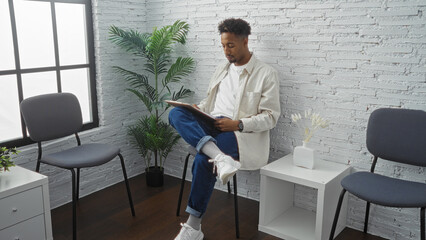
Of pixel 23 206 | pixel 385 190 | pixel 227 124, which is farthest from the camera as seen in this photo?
pixel 227 124

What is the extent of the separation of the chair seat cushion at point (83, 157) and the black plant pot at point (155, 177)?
2.37 ft

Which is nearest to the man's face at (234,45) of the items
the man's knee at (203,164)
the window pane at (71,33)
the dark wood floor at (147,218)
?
the man's knee at (203,164)

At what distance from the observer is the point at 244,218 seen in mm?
2941

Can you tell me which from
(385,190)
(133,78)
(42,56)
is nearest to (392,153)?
(385,190)

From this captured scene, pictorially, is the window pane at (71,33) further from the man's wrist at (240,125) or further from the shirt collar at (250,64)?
the man's wrist at (240,125)

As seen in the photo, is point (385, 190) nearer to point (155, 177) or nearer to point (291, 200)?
point (291, 200)

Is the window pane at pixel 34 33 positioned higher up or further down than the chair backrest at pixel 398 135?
higher up

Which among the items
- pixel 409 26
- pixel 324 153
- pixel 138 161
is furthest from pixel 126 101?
pixel 409 26

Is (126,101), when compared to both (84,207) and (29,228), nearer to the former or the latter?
(84,207)

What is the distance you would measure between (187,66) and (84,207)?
1.41 m

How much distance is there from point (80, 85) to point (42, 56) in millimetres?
408

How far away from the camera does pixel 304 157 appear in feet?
8.73

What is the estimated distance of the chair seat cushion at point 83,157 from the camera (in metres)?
2.53

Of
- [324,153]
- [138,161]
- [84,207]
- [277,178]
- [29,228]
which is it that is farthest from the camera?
[138,161]
